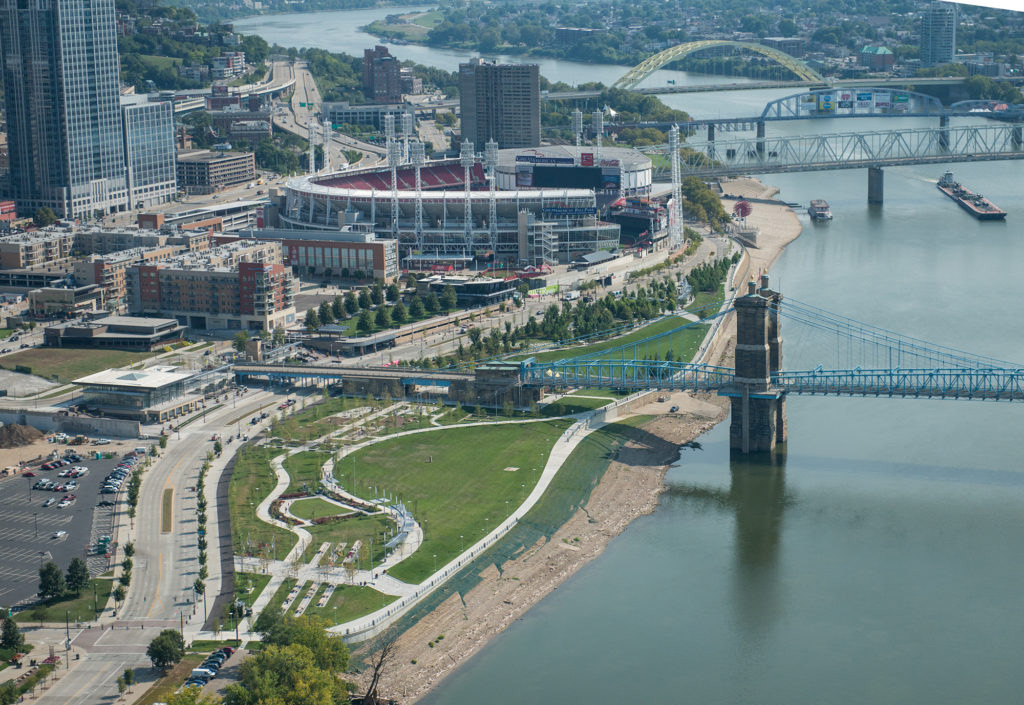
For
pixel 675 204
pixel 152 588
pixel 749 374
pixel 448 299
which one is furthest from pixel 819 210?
pixel 152 588

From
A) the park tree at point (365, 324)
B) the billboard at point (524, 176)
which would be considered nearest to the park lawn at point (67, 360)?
the park tree at point (365, 324)

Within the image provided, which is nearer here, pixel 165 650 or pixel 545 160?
pixel 165 650

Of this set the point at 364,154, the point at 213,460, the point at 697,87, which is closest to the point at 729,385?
the point at 213,460

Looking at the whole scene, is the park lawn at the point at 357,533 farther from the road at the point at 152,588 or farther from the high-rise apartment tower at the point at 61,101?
the high-rise apartment tower at the point at 61,101

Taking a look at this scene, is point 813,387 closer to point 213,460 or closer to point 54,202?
point 213,460

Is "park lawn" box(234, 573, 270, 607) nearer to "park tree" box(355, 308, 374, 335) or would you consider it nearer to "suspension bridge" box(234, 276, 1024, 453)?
"suspension bridge" box(234, 276, 1024, 453)

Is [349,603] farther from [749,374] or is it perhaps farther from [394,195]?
[394,195]
